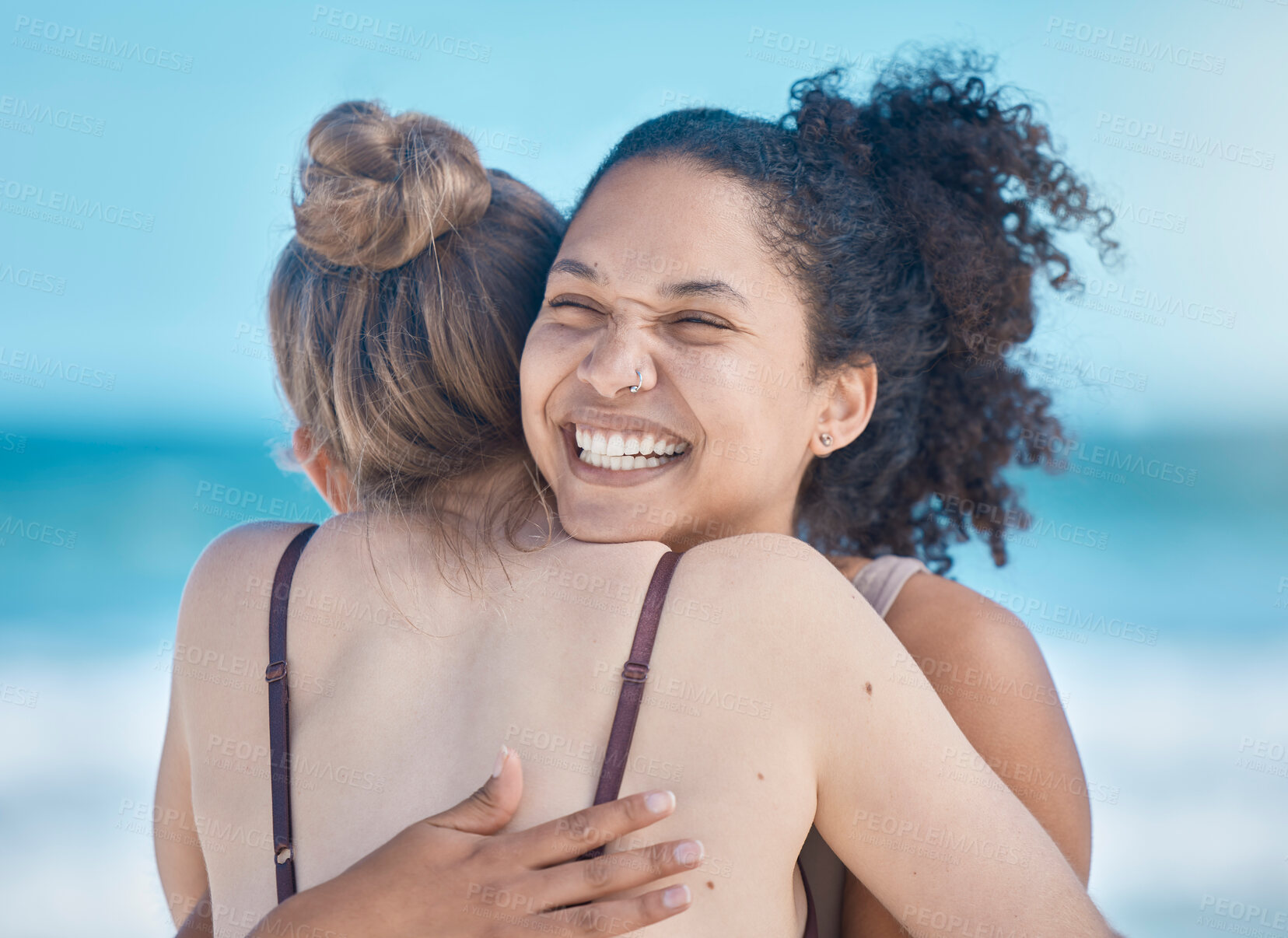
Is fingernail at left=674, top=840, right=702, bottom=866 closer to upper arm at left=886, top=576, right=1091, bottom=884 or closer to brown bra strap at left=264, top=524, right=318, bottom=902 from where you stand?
brown bra strap at left=264, top=524, right=318, bottom=902

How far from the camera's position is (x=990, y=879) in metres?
1.53

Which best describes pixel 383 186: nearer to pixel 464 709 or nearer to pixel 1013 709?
pixel 464 709

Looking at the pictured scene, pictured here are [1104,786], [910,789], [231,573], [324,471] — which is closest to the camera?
[910,789]

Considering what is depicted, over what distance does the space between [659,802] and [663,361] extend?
919mm

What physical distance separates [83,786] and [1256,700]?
770 centimetres

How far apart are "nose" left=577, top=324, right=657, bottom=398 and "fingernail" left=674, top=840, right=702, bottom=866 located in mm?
909

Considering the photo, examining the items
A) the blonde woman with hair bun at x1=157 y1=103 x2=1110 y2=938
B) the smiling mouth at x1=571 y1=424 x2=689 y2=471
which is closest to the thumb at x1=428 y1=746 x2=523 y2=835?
the blonde woman with hair bun at x1=157 y1=103 x2=1110 y2=938

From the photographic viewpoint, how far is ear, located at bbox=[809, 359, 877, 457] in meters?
2.38

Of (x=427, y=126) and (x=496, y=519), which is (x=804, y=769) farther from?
(x=427, y=126)

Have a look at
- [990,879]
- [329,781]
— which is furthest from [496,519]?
[990,879]

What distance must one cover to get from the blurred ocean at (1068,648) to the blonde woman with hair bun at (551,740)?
365 cm

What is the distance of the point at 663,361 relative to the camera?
2.05 metres

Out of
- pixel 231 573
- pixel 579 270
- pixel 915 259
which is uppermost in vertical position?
pixel 915 259

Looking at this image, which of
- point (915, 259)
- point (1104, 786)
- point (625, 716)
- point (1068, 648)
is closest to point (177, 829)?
point (625, 716)
